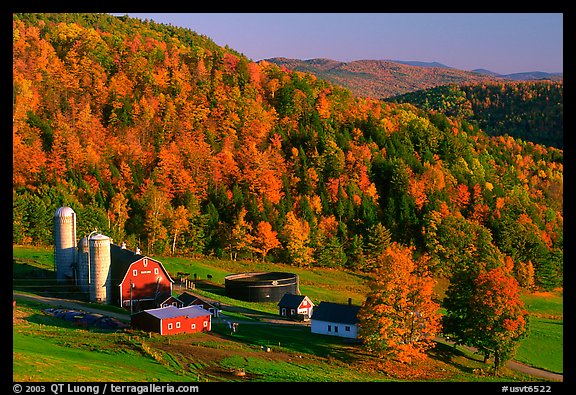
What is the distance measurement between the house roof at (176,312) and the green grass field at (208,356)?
1.75 metres

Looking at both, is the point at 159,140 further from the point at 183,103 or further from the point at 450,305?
the point at 450,305

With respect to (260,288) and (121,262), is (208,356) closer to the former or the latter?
(121,262)

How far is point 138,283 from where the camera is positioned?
55.5m

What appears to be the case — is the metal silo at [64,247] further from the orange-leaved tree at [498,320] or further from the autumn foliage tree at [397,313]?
the orange-leaved tree at [498,320]

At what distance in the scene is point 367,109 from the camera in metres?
132

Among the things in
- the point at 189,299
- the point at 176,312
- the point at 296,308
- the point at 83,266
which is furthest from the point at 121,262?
the point at 296,308

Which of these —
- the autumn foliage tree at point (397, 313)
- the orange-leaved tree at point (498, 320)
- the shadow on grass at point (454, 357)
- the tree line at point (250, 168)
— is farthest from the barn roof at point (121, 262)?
the orange-leaved tree at point (498, 320)

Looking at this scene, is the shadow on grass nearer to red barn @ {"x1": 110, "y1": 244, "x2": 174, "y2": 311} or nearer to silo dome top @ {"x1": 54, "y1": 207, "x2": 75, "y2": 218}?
red barn @ {"x1": 110, "y1": 244, "x2": 174, "y2": 311}

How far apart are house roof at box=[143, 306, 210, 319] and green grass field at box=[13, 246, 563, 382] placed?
1.75 metres

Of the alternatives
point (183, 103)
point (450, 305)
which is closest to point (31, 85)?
point (183, 103)

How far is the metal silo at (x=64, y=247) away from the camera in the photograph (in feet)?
199

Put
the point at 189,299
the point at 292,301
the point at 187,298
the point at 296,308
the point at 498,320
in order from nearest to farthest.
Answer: the point at 498,320 → the point at 189,299 → the point at 187,298 → the point at 296,308 → the point at 292,301

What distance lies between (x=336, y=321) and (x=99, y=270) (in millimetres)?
20097
